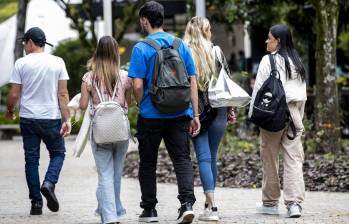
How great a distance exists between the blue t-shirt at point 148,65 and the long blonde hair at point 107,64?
21cm

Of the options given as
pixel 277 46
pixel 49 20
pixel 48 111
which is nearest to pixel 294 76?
pixel 277 46

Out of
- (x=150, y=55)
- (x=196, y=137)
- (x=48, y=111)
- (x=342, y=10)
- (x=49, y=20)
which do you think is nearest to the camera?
(x=150, y=55)

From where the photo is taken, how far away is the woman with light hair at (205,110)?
9102mm

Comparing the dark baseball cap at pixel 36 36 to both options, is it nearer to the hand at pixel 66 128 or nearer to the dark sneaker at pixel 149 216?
the hand at pixel 66 128

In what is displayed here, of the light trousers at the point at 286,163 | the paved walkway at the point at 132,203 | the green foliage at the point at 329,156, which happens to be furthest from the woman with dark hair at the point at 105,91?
the green foliage at the point at 329,156

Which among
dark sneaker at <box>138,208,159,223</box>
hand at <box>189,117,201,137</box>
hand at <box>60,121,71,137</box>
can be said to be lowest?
dark sneaker at <box>138,208,159,223</box>

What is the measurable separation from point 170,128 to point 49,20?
59.5 feet

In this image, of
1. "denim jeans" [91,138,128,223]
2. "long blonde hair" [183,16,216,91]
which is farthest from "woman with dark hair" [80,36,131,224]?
"long blonde hair" [183,16,216,91]

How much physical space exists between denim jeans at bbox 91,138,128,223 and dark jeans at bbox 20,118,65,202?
1.15 meters

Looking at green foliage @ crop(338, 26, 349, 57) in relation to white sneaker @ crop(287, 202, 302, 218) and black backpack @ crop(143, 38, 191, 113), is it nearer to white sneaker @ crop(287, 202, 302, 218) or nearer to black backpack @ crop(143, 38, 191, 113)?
white sneaker @ crop(287, 202, 302, 218)

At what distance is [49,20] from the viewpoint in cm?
2634

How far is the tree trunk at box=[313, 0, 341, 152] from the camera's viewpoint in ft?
49.1

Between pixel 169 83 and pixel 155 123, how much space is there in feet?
1.29

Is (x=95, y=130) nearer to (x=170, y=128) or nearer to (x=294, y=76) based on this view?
(x=170, y=128)
